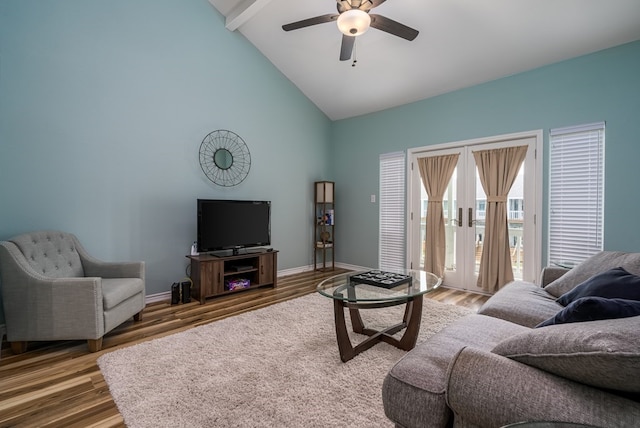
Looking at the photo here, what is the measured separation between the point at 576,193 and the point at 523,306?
6.85 feet

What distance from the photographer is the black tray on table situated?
7.96 feet

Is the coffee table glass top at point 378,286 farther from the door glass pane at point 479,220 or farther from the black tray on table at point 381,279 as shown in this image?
the door glass pane at point 479,220

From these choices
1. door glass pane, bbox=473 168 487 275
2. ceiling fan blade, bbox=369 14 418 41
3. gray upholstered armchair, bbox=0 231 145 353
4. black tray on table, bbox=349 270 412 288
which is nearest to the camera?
gray upholstered armchair, bbox=0 231 145 353

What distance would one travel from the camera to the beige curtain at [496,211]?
3738 millimetres

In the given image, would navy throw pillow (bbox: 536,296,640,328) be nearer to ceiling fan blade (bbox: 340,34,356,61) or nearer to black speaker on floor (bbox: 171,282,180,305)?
ceiling fan blade (bbox: 340,34,356,61)

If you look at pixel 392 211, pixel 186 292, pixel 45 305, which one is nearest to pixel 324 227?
pixel 392 211

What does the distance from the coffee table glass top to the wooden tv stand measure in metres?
1.72

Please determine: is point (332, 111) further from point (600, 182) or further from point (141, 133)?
point (600, 182)

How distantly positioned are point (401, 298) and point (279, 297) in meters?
2.05

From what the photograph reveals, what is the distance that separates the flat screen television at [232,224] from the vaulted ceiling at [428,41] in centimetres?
228

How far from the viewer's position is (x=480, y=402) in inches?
37.9

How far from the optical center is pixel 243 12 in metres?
3.82

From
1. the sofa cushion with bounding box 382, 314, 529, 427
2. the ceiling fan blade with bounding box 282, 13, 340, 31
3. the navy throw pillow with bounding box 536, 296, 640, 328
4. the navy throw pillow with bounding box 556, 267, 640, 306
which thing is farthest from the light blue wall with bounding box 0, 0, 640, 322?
the sofa cushion with bounding box 382, 314, 529, 427

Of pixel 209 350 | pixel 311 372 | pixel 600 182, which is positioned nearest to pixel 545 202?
pixel 600 182
